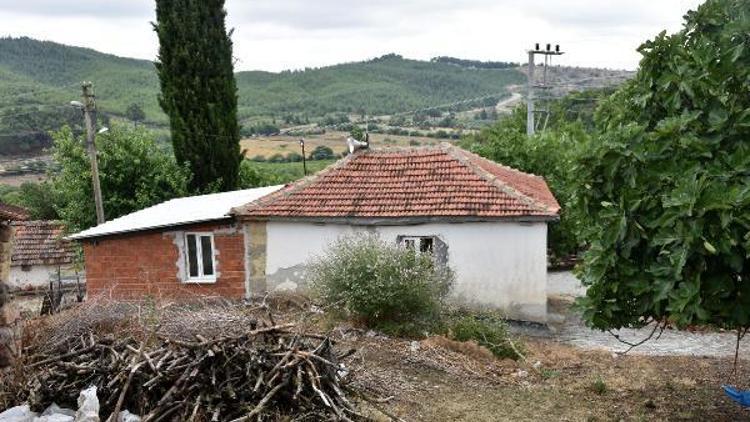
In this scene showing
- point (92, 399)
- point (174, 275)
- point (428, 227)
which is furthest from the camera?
point (174, 275)

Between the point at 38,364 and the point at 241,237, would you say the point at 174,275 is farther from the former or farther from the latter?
the point at 38,364

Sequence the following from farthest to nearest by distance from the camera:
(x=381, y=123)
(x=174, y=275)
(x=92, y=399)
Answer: (x=381, y=123) → (x=174, y=275) → (x=92, y=399)

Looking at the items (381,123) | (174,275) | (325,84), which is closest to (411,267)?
(174,275)

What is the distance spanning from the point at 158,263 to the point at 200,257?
1073 mm

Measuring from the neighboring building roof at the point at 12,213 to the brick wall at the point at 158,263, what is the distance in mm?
9571

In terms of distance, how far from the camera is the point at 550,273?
81.1ft

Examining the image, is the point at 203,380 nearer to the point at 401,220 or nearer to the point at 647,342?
the point at 401,220

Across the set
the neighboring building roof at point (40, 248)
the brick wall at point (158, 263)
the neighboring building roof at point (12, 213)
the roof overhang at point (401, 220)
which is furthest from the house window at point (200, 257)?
the neighboring building roof at point (40, 248)

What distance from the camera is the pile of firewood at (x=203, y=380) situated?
6.83m

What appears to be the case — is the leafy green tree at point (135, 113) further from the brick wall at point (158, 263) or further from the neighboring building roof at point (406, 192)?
the neighboring building roof at point (406, 192)

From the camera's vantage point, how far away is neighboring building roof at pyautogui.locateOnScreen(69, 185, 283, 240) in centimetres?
1625

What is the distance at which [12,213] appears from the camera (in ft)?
21.9

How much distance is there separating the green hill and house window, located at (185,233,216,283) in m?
42.0

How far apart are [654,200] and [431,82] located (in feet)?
287
